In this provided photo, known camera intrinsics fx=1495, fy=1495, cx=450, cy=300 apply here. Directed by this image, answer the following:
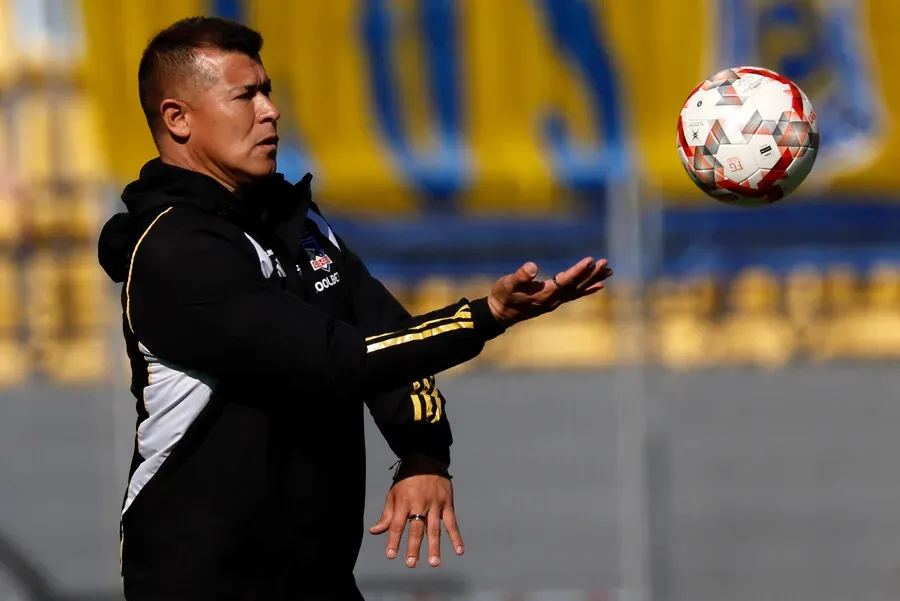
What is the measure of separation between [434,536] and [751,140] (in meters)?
1.62

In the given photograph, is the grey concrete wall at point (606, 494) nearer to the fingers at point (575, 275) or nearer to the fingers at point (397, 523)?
the fingers at point (397, 523)

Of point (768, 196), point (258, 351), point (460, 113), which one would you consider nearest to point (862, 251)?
point (460, 113)

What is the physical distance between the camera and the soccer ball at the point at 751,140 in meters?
4.45

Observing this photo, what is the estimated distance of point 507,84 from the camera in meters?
8.20

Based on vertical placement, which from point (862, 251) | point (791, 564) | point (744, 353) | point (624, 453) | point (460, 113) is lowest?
point (791, 564)

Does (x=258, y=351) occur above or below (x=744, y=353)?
below

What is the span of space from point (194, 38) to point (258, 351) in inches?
32.1

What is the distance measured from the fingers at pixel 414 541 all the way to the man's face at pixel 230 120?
923mm

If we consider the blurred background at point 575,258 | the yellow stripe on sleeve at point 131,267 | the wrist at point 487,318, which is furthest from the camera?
the blurred background at point 575,258

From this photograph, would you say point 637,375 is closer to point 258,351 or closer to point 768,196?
point 768,196

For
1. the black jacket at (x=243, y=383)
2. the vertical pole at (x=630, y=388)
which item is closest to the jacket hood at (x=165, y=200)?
the black jacket at (x=243, y=383)

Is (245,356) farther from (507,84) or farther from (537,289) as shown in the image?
(507,84)

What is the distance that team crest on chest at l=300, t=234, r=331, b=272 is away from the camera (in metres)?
3.65

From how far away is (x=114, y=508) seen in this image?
8.16 m
